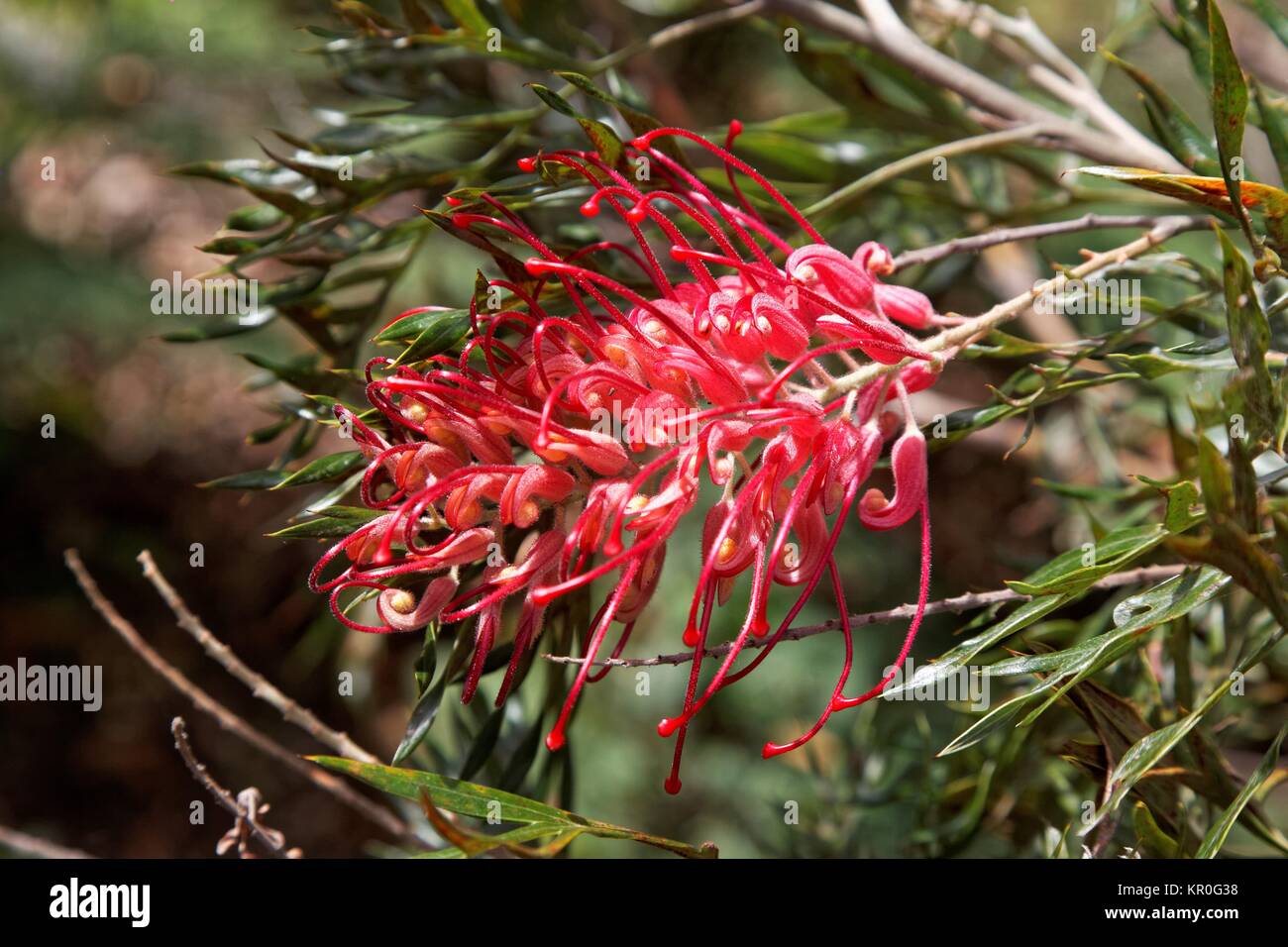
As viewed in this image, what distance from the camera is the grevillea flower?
0.53 meters

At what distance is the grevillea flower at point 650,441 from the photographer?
53 centimetres

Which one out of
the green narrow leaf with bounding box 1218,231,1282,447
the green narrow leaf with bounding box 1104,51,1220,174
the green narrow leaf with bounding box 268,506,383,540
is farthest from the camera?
the green narrow leaf with bounding box 1104,51,1220,174

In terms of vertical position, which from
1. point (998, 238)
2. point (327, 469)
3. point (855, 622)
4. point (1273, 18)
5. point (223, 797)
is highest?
point (1273, 18)

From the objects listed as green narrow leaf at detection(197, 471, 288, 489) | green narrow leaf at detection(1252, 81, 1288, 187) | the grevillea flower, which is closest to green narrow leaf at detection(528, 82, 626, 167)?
the grevillea flower

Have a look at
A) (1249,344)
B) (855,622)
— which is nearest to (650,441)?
(855,622)

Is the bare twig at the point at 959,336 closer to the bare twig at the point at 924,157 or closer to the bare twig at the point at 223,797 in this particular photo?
the bare twig at the point at 924,157

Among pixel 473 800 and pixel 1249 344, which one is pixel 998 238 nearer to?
pixel 1249 344

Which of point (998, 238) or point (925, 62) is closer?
point (998, 238)

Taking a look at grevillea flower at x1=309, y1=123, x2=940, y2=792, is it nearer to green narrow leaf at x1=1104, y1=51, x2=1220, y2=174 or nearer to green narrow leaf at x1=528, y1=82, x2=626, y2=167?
green narrow leaf at x1=528, y1=82, x2=626, y2=167

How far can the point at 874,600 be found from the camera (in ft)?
5.73

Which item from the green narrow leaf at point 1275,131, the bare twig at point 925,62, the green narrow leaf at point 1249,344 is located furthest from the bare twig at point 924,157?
the green narrow leaf at point 1249,344

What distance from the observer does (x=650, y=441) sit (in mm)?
528
